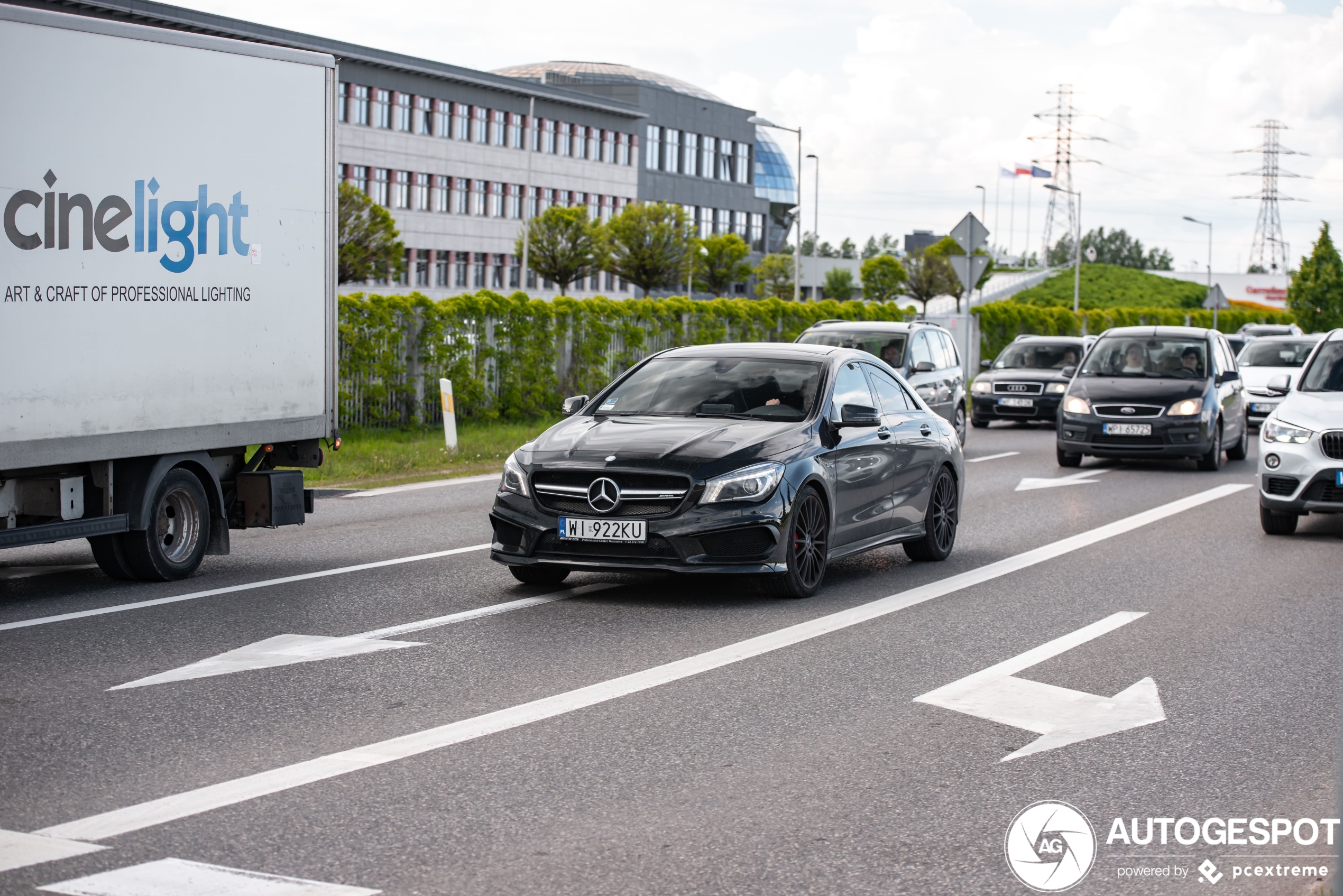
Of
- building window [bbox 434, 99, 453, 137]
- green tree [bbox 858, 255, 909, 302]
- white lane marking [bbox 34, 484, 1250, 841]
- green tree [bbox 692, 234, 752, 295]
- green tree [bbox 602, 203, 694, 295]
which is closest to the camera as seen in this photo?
white lane marking [bbox 34, 484, 1250, 841]

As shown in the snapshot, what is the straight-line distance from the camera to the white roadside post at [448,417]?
20828 millimetres

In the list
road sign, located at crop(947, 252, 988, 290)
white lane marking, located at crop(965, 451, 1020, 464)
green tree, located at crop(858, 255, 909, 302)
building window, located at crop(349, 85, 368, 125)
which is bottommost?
white lane marking, located at crop(965, 451, 1020, 464)

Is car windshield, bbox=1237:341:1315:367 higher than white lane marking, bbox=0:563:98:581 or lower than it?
→ higher

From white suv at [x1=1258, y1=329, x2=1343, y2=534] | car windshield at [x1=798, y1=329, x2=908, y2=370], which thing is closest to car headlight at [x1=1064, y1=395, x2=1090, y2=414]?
car windshield at [x1=798, y1=329, x2=908, y2=370]

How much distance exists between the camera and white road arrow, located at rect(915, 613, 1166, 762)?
662 cm

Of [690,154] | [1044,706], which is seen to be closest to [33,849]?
[1044,706]

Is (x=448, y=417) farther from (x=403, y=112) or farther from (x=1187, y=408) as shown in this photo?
(x=403, y=112)

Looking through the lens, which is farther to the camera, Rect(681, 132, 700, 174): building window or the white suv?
Rect(681, 132, 700, 174): building window

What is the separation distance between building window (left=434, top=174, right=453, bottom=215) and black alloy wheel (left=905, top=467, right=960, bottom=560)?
247 ft

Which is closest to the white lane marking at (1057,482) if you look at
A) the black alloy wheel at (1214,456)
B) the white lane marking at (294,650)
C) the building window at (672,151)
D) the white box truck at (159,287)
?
the black alloy wheel at (1214,456)

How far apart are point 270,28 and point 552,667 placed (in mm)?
64452

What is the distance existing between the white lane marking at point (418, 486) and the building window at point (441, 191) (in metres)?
67.8

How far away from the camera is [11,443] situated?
29.6ft

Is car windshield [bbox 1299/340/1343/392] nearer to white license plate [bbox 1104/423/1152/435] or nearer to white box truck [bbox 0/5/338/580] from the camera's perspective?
white license plate [bbox 1104/423/1152/435]
